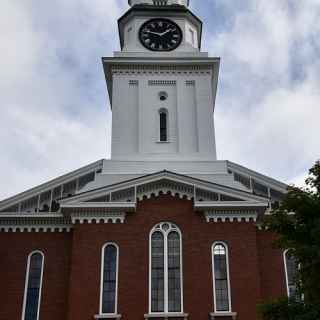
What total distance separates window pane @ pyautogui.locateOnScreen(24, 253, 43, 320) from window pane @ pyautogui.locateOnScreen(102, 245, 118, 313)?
3.16 m

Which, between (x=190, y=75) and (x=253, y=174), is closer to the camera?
(x=253, y=174)

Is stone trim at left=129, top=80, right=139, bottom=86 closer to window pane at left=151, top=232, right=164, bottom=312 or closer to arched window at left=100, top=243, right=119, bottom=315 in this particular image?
window pane at left=151, top=232, right=164, bottom=312

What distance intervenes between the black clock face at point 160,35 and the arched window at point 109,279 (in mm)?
13106

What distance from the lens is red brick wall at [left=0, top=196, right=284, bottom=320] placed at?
24.2 m

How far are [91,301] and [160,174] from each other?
613cm

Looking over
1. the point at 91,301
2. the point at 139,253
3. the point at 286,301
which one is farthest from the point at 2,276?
the point at 286,301

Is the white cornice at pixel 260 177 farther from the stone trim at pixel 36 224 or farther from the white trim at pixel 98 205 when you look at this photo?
the stone trim at pixel 36 224

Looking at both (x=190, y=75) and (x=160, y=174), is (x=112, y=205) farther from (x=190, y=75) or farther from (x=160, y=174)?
(x=190, y=75)

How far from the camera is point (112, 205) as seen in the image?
2555 cm

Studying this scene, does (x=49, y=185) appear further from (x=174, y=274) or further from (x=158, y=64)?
(x=158, y=64)

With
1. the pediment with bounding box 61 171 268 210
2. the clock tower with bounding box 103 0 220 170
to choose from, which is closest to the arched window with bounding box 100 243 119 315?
the pediment with bounding box 61 171 268 210

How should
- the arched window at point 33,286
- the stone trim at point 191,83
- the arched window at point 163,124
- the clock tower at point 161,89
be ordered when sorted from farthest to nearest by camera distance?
1. the stone trim at point 191,83
2. the arched window at point 163,124
3. the clock tower at point 161,89
4. the arched window at point 33,286

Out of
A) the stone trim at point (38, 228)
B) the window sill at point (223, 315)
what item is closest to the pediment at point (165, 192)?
the stone trim at point (38, 228)

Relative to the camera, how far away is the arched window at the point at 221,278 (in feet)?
79.8
